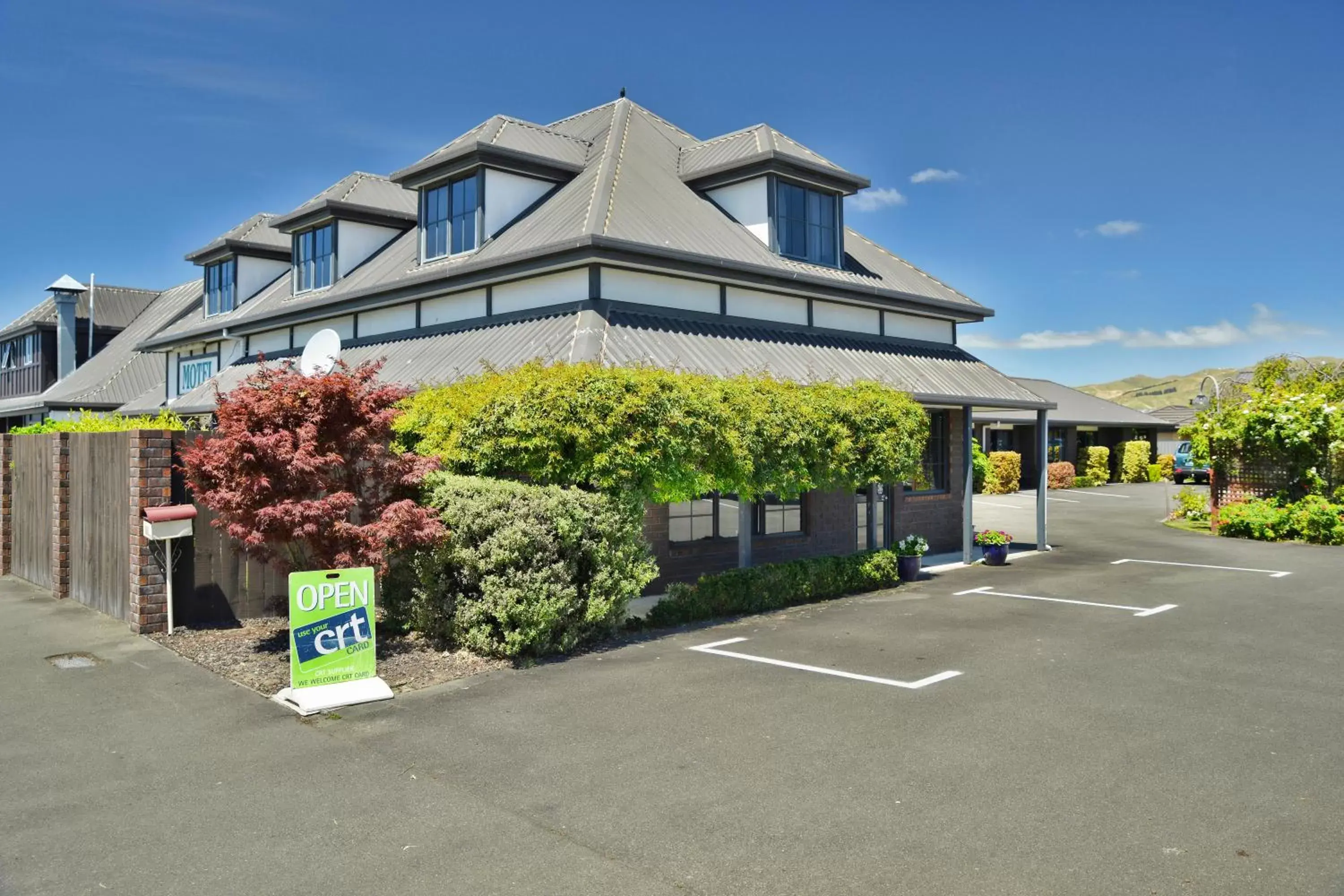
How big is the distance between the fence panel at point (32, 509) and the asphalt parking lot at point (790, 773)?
4111 millimetres

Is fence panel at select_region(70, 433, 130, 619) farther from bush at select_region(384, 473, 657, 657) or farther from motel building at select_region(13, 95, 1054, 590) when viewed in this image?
motel building at select_region(13, 95, 1054, 590)

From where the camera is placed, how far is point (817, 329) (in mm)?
17312

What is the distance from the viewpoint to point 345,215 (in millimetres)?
20859

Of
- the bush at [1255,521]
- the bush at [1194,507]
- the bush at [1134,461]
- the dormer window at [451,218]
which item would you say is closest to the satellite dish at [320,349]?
the dormer window at [451,218]

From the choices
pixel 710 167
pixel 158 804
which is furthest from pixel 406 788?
pixel 710 167

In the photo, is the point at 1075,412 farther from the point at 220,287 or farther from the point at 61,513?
the point at 61,513

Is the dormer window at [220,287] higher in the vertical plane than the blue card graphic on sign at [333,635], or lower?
higher

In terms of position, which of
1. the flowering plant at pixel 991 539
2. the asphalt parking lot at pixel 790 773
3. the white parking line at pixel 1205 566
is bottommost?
the asphalt parking lot at pixel 790 773

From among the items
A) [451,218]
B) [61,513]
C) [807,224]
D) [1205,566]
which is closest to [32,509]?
[61,513]

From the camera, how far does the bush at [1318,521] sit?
Result: 19.8m

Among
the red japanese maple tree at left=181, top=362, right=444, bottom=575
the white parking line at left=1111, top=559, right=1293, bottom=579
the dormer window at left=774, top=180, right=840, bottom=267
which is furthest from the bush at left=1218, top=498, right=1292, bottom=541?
the red japanese maple tree at left=181, top=362, right=444, bottom=575

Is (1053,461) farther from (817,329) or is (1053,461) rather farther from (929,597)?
(929,597)

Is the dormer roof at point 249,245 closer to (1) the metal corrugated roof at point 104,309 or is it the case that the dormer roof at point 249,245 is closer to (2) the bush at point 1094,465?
(1) the metal corrugated roof at point 104,309

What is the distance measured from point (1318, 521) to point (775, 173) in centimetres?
1418
